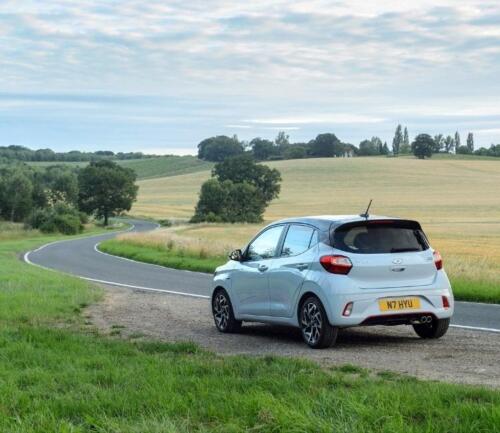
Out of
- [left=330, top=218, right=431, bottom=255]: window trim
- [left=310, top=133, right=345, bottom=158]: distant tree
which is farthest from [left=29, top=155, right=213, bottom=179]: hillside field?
[left=330, top=218, right=431, bottom=255]: window trim

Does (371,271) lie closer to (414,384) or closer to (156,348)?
(156,348)

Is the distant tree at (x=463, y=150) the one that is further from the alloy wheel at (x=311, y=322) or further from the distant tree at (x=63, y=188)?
the alloy wheel at (x=311, y=322)

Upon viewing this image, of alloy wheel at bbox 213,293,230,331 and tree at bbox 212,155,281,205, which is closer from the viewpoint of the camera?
alloy wheel at bbox 213,293,230,331

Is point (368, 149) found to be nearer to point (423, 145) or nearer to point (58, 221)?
point (423, 145)

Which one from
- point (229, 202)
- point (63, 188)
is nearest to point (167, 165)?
point (63, 188)

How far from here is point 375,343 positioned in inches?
452

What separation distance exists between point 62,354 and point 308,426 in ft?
14.2

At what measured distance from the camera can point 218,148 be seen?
556 feet

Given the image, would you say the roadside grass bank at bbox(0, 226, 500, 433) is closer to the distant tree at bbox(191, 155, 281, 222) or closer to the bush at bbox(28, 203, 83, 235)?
the bush at bbox(28, 203, 83, 235)

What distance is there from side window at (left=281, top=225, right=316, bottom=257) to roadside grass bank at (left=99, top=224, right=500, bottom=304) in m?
6.97

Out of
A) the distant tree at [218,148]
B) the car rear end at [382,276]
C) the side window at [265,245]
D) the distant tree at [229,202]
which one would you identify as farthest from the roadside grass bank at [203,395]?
the distant tree at [218,148]

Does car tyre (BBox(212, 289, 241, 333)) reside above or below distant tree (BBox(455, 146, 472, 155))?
below

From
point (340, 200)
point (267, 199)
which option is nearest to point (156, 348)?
point (340, 200)

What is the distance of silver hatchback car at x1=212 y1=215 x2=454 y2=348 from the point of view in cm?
1080
